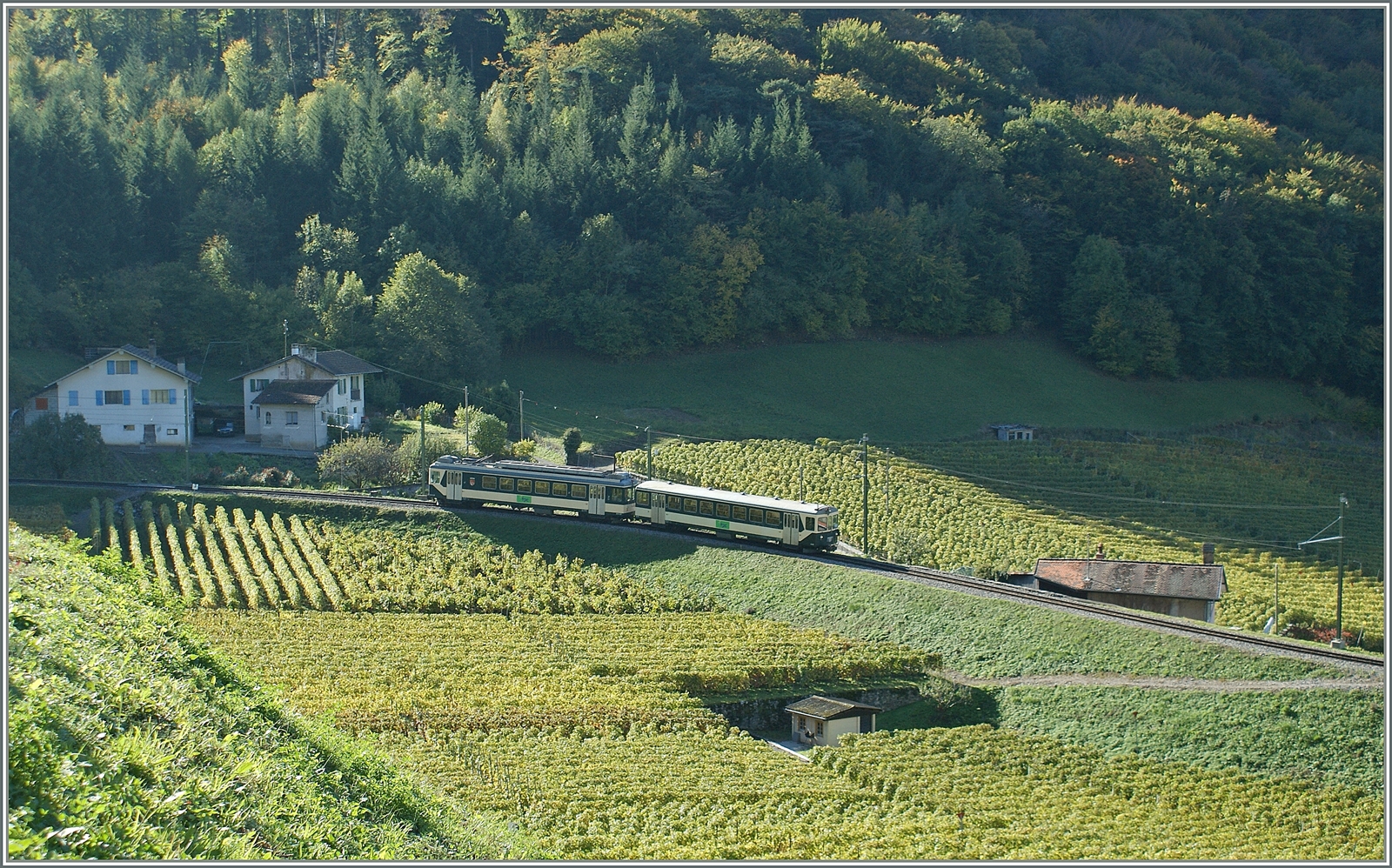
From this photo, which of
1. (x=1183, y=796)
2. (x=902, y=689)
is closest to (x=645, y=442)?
(x=902, y=689)

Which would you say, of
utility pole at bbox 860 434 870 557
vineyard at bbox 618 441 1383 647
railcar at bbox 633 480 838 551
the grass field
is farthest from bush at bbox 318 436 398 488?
utility pole at bbox 860 434 870 557

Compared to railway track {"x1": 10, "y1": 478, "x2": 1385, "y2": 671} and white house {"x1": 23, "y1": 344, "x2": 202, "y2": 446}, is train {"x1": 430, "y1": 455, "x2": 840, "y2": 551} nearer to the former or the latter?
railway track {"x1": 10, "y1": 478, "x2": 1385, "y2": 671}

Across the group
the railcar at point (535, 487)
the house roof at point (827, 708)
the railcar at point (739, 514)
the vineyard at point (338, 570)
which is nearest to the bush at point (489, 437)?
the railcar at point (535, 487)

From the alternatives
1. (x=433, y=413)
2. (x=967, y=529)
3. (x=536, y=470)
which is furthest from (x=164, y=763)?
(x=433, y=413)

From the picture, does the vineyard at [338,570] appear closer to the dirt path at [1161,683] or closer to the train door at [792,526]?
the train door at [792,526]

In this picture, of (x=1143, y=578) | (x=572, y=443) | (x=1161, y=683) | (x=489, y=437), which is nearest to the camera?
(x=1161, y=683)

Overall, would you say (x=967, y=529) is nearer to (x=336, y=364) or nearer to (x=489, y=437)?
(x=489, y=437)
